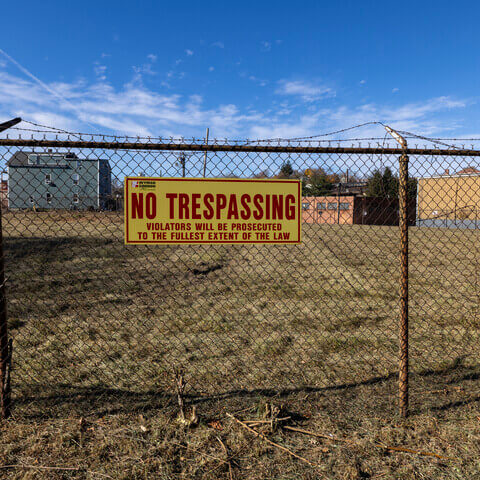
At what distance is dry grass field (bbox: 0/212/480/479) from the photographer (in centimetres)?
245

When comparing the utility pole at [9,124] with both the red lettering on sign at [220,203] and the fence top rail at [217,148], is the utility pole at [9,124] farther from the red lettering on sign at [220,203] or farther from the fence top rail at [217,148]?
the red lettering on sign at [220,203]

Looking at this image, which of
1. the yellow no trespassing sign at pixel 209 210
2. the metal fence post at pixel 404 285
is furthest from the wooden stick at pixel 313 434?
the yellow no trespassing sign at pixel 209 210

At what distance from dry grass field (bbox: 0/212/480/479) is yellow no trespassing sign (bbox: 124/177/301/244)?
1.47 m

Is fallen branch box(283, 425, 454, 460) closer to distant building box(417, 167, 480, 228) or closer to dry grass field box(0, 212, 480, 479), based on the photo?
dry grass field box(0, 212, 480, 479)

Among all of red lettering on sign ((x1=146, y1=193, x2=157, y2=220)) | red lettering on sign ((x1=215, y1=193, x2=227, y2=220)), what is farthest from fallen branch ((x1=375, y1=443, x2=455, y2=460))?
red lettering on sign ((x1=146, y1=193, x2=157, y2=220))

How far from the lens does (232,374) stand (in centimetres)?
378

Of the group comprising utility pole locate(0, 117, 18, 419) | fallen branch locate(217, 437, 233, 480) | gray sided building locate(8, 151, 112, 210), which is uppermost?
Result: gray sided building locate(8, 151, 112, 210)

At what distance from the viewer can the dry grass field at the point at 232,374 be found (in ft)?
8.04

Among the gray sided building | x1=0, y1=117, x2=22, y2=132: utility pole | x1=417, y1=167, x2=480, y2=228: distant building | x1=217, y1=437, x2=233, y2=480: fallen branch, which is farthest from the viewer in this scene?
x1=417, y1=167, x2=480, y2=228: distant building

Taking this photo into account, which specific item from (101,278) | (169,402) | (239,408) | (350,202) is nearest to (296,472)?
(239,408)

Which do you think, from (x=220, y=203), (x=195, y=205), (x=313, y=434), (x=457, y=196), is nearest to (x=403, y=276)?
(x=313, y=434)

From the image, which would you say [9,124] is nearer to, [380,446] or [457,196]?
[380,446]

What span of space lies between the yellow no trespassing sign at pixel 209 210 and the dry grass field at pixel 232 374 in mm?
1474

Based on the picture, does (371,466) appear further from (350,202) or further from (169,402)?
(350,202)
